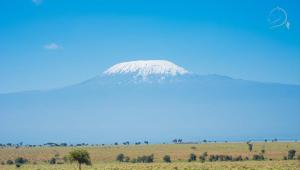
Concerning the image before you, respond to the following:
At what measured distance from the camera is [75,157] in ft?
259

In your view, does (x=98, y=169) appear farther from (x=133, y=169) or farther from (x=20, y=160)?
(x=20, y=160)

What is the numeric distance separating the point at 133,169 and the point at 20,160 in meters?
49.6

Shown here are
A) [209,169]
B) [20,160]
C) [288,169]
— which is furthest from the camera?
[20,160]

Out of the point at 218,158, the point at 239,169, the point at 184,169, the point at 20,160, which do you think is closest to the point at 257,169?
the point at 239,169

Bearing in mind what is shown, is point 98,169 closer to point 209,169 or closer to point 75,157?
point 75,157

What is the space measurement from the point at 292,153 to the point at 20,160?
6058 cm

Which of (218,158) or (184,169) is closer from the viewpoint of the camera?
(184,169)

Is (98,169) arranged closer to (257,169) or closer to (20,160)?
(257,169)

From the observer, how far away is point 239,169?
266ft

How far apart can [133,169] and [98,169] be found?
5267 millimetres

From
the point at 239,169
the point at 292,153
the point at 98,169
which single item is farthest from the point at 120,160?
the point at 239,169

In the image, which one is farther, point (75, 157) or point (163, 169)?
point (163, 169)

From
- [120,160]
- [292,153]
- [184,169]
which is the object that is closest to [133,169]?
[184,169]

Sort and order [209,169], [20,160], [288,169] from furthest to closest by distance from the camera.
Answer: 1. [20,160]
2. [209,169]
3. [288,169]
